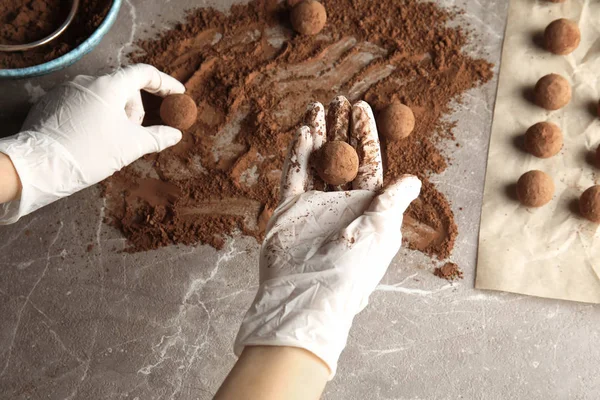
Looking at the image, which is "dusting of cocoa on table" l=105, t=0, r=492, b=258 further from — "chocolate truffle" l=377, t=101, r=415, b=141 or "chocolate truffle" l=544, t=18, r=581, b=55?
"chocolate truffle" l=544, t=18, r=581, b=55

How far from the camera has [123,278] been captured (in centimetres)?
229

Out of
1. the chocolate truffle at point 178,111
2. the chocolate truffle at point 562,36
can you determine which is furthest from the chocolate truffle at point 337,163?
the chocolate truffle at point 562,36

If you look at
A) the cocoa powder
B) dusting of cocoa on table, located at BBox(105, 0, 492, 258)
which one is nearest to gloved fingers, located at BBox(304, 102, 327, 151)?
dusting of cocoa on table, located at BBox(105, 0, 492, 258)

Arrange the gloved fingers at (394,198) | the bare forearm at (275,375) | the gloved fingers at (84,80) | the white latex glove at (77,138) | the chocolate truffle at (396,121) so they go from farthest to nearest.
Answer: the chocolate truffle at (396,121) < the gloved fingers at (84,80) < the white latex glove at (77,138) < the gloved fingers at (394,198) < the bare forearm at (275,375)

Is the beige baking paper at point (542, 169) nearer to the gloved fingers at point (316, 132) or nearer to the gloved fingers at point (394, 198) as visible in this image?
the gloved fingers at point (394, 198)

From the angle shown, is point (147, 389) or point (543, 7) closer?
point (147, 389)

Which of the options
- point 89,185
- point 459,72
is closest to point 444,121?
point 459,72

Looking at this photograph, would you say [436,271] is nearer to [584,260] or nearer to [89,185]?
[584,260]

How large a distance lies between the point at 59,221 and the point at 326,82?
4.18 feet

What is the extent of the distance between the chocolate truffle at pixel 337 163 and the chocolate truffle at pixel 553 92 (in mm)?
876

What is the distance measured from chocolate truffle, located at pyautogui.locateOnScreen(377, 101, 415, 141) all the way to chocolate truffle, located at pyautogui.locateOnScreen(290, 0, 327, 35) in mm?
465

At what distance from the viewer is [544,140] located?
7.30ft

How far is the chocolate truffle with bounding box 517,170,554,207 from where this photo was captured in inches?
86.5

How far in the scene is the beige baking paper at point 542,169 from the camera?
2229 millimetres
